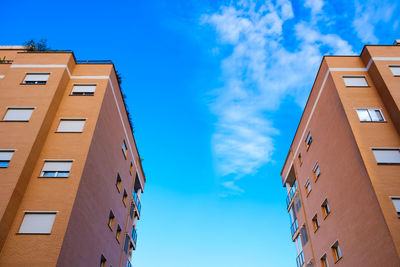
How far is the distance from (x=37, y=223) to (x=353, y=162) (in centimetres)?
1660

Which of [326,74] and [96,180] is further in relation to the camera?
[326,74]

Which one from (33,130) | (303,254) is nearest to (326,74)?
(303,254)

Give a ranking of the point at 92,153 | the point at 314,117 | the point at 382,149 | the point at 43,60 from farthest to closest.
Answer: the point at 314,117
the point at 43,60
the point at 92,153
the point at 382,149

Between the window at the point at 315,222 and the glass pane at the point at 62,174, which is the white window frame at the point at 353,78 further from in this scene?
the glass pane at the point at 62,174

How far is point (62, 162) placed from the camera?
18359mm

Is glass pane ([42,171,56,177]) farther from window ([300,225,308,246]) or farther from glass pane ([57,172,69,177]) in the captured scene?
window ([300,225,308,246])

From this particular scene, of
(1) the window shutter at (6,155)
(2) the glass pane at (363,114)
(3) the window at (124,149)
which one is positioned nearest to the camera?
(1) the window shutter at (6,155)

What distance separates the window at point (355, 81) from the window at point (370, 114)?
88.2 inches

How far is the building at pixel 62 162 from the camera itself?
15.5 meters

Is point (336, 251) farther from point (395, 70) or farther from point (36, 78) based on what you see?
point (36, 78)

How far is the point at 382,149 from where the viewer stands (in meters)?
18.1

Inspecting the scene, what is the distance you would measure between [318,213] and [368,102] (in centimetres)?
820

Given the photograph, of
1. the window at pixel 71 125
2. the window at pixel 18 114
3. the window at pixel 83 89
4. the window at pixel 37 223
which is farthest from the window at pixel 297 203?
the window at pixel 18 114

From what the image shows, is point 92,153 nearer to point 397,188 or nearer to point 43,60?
point 43,60
